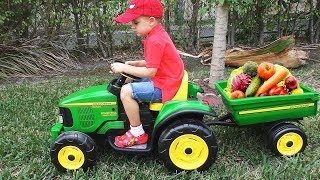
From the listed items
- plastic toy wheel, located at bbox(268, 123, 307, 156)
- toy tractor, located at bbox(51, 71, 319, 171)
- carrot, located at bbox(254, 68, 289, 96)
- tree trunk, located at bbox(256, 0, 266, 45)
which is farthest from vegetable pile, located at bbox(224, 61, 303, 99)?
tree trunk, located at bbox(256, 0, 266, 45)

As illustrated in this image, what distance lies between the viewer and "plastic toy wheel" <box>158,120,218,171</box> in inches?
137

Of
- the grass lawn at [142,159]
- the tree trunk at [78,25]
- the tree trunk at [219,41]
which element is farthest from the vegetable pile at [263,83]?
the tree trunk at [78,25]

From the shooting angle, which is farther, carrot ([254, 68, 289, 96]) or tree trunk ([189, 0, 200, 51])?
tree trunk ([189, 0, 200, 51])

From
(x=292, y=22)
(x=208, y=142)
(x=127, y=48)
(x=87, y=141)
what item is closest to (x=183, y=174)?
(x=208, y=142)

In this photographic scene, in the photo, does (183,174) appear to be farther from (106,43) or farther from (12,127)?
(106,43)

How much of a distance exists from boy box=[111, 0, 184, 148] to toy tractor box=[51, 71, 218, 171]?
0.07 metres

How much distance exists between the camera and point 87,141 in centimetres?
357

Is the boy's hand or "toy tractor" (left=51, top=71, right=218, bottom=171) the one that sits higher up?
the boy's hand

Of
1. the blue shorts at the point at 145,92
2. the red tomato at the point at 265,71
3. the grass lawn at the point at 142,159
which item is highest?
the red tomato at the point at 265,71

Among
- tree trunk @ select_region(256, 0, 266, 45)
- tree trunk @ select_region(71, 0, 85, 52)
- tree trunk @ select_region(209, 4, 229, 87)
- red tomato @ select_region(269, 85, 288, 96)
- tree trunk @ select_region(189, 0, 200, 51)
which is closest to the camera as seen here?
red tomato @ select_region(269, 85, 288, 96)

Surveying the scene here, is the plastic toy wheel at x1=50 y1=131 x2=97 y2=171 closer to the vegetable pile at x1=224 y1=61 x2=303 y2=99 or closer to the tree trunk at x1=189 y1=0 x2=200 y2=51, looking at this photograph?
the vegetable pile at x1=224 y1=61 x2=303 y2=99

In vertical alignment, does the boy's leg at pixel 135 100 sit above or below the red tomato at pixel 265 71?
below

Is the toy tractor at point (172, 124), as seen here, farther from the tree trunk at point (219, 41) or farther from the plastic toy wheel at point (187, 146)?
the tree trunk at point (219, 41)

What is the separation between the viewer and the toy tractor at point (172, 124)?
138 inches
